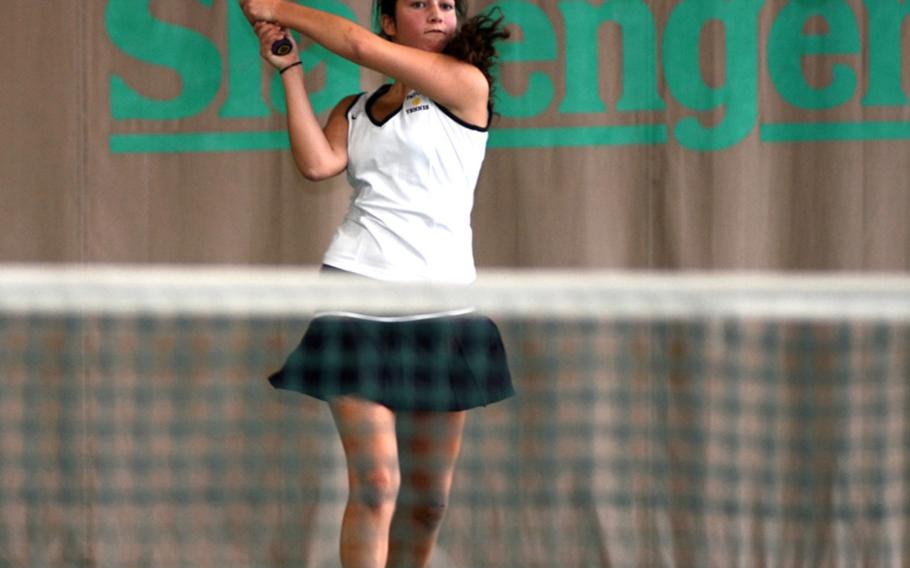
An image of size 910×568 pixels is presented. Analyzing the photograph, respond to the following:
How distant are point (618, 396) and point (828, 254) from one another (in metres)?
0.62

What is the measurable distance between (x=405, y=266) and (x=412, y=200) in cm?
11

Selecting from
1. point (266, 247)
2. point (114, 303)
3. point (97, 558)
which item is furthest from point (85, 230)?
point (114, 303)

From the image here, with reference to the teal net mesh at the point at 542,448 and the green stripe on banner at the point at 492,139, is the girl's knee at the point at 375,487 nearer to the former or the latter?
the teal net mesh at the point at 542,448

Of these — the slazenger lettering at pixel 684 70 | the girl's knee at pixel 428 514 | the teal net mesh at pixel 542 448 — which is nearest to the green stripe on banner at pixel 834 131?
the slazenger lettering at pixel 684 70

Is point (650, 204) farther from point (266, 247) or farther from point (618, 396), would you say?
point (266, 247)

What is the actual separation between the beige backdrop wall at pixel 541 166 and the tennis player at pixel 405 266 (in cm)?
113

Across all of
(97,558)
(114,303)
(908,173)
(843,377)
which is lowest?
(97,558)

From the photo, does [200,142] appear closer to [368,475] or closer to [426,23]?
[426,23]

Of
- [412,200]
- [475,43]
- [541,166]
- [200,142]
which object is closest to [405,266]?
[412,200]

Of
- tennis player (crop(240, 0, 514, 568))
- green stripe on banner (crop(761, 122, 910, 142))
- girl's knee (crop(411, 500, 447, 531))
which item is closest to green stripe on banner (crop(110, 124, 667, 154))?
green stripe on banner (crop(761, 122, 910, 142))

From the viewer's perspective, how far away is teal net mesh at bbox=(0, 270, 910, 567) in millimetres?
3215

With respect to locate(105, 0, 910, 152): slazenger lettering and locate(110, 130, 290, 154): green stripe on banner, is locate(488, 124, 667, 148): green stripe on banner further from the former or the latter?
locate(110, 130, 290, 154): green stripe on banner

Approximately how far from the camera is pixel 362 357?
82.7 inches

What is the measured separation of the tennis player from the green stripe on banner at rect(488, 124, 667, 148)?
43.8 inches
